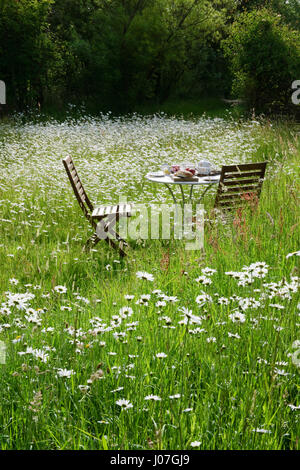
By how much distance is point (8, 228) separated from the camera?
661 centimetres

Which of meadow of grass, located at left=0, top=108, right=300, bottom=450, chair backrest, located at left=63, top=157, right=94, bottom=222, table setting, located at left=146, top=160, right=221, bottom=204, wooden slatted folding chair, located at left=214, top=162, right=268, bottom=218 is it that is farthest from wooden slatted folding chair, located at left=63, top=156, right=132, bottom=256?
wooden slatted folding chair, located at left=214, top=162, right=268, bottom=218

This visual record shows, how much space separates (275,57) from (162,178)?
1254 centimetres

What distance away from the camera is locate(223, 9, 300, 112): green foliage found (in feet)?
57.4

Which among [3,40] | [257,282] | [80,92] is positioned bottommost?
[257,282]

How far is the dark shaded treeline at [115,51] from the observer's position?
60.1 ft

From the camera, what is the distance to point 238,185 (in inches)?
248

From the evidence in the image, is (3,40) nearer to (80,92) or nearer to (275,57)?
(80,92)

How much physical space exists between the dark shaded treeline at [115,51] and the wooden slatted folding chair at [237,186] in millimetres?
12260

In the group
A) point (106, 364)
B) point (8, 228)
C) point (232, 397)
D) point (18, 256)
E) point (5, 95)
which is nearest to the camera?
point (232, 397)

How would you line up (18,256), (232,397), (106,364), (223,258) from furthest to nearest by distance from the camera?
(18,256), (223,258), (106,364), (232,397)

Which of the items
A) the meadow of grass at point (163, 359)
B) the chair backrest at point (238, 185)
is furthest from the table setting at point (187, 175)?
the meadow of grass at point (163, 359)

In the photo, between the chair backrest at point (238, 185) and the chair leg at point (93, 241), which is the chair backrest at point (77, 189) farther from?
the chair backrest at point (238, 185)
